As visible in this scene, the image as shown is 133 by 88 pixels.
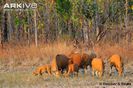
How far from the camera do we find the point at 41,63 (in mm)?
15031

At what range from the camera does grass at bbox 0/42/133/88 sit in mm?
9828

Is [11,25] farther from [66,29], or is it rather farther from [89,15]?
[89,15]

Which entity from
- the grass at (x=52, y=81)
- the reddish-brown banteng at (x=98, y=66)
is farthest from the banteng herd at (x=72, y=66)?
the grass at (x=52, y=81)

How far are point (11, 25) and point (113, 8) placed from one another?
297 inches

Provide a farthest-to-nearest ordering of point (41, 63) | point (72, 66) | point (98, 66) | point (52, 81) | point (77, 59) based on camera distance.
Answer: point (41, 63) < point (77, 59) < point (72, 66) < point (98, 66) < point (52, 81)

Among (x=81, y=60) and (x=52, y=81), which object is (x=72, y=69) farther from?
(x=52, y=81)

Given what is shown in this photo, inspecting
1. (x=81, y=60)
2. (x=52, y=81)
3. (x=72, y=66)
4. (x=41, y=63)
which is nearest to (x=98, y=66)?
(x=72, y=66)

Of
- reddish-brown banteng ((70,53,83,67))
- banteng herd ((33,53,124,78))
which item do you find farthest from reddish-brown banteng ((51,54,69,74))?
reddish-brown banteng ((70,53,83,67))

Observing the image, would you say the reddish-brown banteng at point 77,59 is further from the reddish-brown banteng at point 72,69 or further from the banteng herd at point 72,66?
the reddish-brown banteng at point 72,69

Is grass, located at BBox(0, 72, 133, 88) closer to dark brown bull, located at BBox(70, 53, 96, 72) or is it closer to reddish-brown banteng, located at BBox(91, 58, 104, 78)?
reddish-brown banteng, located at BBox(91, 58, 104, 78)

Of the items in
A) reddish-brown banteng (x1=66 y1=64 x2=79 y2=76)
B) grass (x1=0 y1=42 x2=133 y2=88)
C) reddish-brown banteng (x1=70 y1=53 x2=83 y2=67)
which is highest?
reddish-brown banteng (x1=70 y1=53 x2=83 y2=67)

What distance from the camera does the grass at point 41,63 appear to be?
9.83m

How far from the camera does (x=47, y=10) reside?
2200 centimetres

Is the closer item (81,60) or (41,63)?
(81,60)
